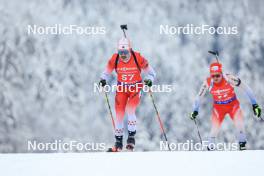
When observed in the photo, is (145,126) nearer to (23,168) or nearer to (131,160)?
(131,160)

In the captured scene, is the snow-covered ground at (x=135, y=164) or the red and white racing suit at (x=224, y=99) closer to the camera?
the snow-covered ground at (x=135, y=164)

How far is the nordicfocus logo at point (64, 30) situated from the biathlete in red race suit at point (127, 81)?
0.18m

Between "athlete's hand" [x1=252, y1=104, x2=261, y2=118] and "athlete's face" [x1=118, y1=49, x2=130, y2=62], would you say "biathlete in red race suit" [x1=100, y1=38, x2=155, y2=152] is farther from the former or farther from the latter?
"athlete's hand" [x1=252, y1=104, x2=261, y2=118]

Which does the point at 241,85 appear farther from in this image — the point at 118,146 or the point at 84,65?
the point at 84,65

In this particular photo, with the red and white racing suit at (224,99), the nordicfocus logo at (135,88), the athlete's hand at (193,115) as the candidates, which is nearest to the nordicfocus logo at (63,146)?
the nordicfocus logo at (135,88)

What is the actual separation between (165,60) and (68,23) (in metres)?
0.73

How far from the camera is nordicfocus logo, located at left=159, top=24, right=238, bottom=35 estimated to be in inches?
106

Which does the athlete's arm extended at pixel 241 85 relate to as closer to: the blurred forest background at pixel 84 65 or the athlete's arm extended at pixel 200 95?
the blurred forest background at pixel 84 65

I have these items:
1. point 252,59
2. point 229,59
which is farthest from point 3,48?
point 252,59

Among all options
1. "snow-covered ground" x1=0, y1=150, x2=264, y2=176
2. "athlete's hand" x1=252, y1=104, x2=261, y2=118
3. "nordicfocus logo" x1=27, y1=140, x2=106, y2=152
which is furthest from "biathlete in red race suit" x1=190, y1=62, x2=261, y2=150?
"nordicfocus logo" x1=27, y1=140, x2=106, y2=152

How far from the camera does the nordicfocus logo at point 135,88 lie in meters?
2.69

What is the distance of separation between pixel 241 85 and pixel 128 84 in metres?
0.80

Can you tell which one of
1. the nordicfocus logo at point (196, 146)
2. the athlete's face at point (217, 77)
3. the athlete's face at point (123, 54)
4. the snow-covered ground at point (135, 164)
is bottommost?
the snow-covered ground at point (135, 164)

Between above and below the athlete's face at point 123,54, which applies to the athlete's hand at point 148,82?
below
